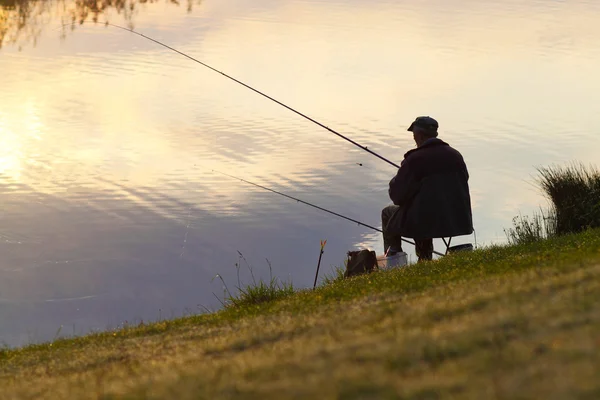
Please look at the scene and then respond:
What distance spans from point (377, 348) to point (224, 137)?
1284cm

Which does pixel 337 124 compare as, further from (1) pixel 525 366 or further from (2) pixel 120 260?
(1) pixel 525 366

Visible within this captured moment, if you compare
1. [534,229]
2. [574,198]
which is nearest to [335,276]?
[534,229]

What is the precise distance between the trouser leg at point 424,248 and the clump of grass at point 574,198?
6.34ft

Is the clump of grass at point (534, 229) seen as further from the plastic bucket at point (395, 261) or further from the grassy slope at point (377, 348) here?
the grassy slope at point (377, 348)

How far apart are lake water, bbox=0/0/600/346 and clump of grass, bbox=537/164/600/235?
93 cm

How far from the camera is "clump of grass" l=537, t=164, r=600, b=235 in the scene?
12.6 meters

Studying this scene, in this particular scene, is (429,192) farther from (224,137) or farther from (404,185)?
(224,137)

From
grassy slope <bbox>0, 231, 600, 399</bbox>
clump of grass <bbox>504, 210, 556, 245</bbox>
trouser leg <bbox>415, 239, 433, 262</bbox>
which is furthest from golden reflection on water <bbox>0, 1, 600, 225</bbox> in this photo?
grassy slope <bbox>0, 231, 600, 399</bbox>

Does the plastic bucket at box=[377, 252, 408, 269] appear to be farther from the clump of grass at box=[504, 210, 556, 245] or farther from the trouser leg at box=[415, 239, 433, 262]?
the clump of grass at box=[504, 210, 556, 245]

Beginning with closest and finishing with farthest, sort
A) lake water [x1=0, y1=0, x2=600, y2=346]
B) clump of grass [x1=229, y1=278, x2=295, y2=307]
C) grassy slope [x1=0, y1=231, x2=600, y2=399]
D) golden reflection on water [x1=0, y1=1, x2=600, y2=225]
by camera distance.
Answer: grassy slope [x1=0, y1=231, x2=600, y2=399], clump of grass [x1=229, y1=278, x2=295, y2=307], lake water [x1=0, y1=0, x2=600, y2=346], golden reflection on water [x1=0, y1=1, x2=600, y2=225]

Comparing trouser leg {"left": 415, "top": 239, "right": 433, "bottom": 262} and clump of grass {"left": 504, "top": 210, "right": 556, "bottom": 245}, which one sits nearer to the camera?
trouser leg {"left": 415, "top": 239, "right": 433, "bottom": 262}

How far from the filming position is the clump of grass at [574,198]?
12.6 m

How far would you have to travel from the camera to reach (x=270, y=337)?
6.47 m

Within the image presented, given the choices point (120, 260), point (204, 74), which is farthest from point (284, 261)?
point (204, 74)
